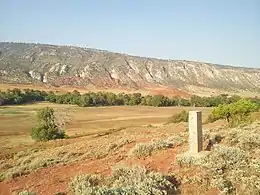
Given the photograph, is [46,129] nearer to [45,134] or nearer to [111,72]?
[45,134]

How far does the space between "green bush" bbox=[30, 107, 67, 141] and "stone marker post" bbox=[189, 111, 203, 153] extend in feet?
91.8

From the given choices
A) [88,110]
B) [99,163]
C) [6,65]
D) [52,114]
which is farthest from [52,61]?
[99,163]

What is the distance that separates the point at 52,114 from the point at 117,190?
36464 millimetres

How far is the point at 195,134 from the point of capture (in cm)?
1312

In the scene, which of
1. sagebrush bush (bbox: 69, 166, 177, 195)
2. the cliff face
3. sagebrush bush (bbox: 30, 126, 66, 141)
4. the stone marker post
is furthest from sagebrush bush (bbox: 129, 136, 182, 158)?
the cliff face

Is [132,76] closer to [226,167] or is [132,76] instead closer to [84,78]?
[84,78]

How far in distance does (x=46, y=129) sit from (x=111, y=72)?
136 metres

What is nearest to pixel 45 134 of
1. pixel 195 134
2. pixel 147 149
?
pixel 147 149

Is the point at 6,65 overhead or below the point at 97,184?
overhead

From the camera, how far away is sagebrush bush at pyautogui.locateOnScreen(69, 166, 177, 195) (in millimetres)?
9084

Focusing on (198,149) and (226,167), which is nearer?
(226,167)

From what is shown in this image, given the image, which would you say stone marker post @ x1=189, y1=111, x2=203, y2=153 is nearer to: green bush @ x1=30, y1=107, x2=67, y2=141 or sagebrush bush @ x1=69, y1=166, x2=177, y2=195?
sagebrush bush @ x1=69, y1=166, x2=177, y2=195

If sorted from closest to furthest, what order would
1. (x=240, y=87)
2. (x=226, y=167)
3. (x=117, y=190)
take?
→ (x=117, y=190) < (x=226, y=167) < (x=240, y=87)

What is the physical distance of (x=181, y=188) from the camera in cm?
1022
